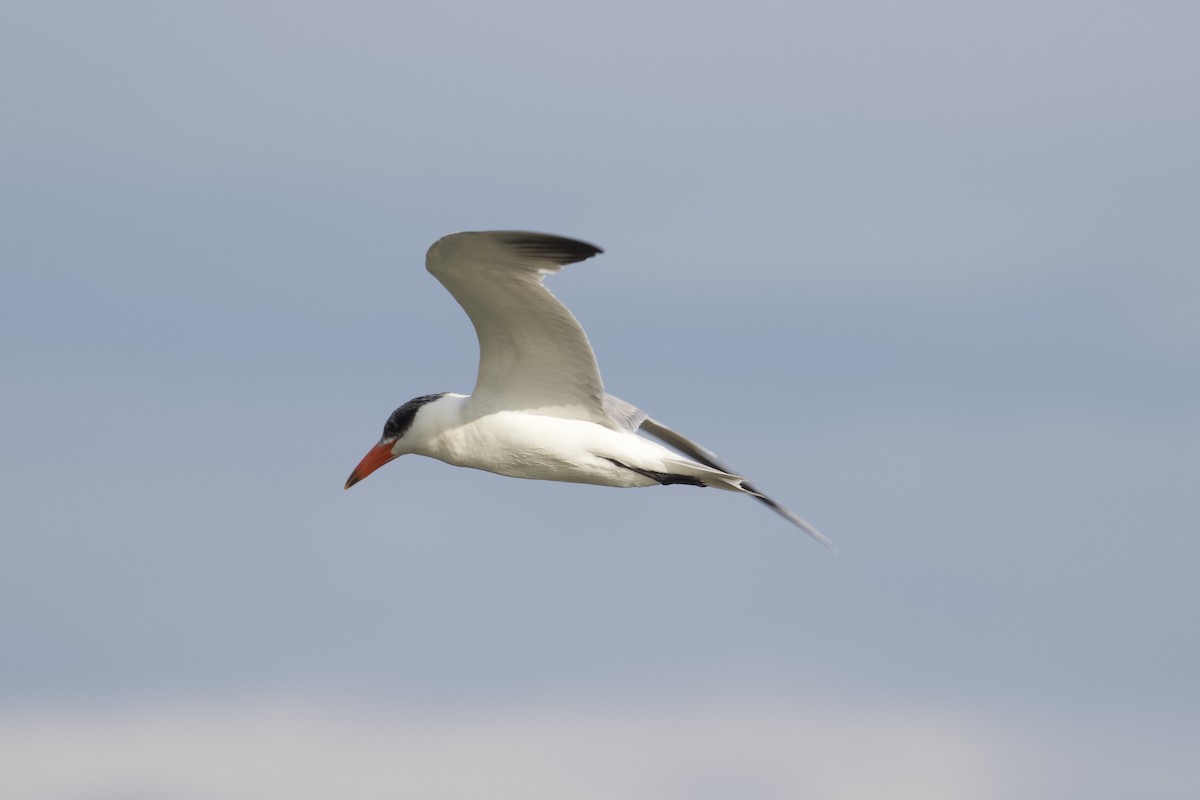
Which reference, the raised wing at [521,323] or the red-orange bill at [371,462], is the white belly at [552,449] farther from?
the red-orange bill at [371,462]

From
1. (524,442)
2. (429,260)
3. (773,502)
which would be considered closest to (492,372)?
(524,442)

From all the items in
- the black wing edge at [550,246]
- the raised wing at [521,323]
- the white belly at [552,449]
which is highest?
the black wing edge at [550,246]

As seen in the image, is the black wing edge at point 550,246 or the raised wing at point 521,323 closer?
the black wing edge at point 550,246

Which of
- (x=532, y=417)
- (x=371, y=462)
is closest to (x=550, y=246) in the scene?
(x=532, y=417)

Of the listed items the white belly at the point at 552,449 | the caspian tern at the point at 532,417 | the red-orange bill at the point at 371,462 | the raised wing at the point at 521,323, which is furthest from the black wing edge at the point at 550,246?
the red-orange bill at the point at 371,462

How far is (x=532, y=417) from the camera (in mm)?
18078

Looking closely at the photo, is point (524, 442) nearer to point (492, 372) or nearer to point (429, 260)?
point (492, 372)

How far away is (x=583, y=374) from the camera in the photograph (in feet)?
58.6

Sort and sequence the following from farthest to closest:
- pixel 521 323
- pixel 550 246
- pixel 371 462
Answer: pixel 371 462, pixel 521 323, pixel 550 246

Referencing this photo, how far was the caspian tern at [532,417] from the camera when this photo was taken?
17.1m

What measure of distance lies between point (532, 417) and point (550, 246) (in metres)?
2.56

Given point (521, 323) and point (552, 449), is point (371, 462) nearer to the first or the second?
point (552, 449)

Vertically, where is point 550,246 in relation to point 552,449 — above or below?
above

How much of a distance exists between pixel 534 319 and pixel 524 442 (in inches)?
55.3
